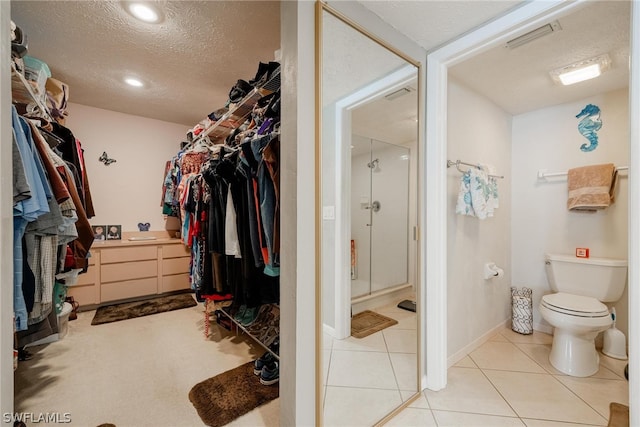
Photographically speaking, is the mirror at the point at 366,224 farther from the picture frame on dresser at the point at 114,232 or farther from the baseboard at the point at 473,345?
the picture frame on dresser at the point at 114,232

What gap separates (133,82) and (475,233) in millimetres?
3482

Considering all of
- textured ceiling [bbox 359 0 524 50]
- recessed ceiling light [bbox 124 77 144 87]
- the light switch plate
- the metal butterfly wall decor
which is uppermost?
recessed ceiling light [bbox 124 77 144 87]

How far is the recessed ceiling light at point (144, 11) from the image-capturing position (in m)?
1.61

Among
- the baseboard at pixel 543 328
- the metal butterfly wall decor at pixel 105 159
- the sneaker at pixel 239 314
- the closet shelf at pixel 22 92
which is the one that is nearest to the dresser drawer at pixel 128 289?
the metal butterfly wall decor at pixel 105 159

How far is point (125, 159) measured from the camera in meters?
3.56

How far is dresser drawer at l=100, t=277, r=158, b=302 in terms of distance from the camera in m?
3.09

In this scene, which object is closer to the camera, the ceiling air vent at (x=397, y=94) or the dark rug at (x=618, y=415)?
the dark rug at (x=618, y=415)

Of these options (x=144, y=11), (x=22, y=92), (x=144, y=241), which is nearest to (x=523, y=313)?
(x=144, y=11)

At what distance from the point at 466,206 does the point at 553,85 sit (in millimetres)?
1266

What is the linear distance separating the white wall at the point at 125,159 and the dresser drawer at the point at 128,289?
0.79 meters

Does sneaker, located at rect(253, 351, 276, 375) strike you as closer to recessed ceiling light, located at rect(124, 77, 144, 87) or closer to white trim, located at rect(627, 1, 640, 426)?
white trim, located at rect(627, 1, 640, 426)

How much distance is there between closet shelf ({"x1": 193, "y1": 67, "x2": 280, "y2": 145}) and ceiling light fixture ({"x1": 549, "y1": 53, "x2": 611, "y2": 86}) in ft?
6.56

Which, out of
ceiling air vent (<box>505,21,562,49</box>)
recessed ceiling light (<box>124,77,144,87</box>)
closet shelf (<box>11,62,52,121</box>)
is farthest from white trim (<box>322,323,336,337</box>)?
recessed ceiling light (<box>124,77,144,87</box>)

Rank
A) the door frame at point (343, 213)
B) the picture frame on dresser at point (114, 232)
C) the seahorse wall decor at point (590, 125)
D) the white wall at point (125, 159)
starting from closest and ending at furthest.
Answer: the door frame at point (343, 213), the seahorse wall decor at point (590, 125), the white wall at point (125, 159), the picture frame on dresser at point (114, 232)
